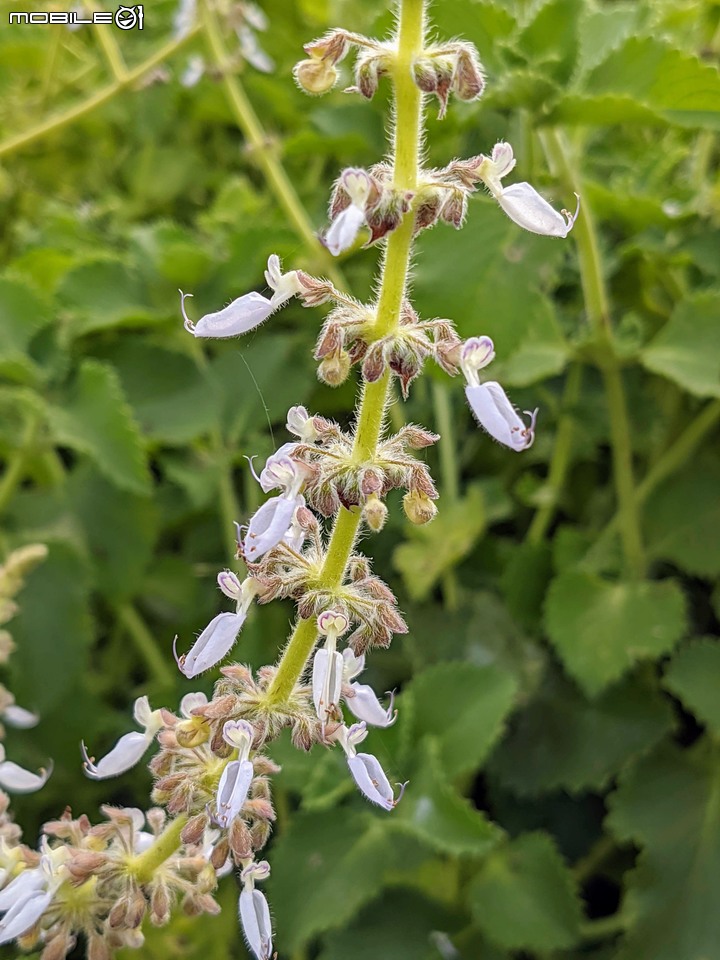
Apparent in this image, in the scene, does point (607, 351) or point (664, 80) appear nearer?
point (664, 80)

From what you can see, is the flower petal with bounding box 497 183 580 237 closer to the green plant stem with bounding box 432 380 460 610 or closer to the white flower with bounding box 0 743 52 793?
the white flower with bounding box 0 743 52 793

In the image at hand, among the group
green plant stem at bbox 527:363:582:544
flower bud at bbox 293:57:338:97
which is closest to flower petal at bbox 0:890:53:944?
flower bud at bbox 293:57:338:97

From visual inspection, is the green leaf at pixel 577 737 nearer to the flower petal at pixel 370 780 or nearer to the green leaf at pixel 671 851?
the green leaf at pixel 671 851

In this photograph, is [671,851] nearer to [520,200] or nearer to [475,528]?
[475,528]

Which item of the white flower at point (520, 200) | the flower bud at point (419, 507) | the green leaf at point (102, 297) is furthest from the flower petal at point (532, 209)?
the green leaf at point (102, 297)

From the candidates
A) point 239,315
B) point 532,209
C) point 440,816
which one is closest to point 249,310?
point 239,315

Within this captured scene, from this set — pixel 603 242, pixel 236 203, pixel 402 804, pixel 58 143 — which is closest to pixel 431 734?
pixel 402 804
